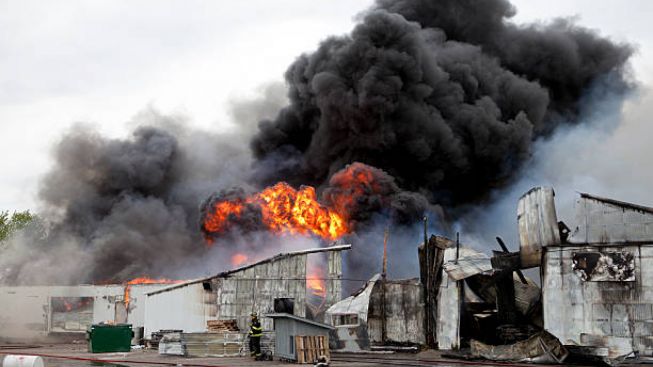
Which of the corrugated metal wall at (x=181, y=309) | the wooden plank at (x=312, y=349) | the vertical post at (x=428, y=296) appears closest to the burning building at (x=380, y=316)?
the vertical post at (x=428, y=296)

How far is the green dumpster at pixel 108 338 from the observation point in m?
28.2

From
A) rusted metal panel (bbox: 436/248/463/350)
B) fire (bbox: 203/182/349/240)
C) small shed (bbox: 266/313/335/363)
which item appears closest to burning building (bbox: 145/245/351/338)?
rusted metal panel (bbox: 436/248/463/350)

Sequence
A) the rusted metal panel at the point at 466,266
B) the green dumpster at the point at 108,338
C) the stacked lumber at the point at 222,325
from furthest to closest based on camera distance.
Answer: the stacked lumber at the point at 222,325, the green dumpster at the point at 108,338, the rusted metal panel at the point at 466,266

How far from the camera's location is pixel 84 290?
46094 millimetres

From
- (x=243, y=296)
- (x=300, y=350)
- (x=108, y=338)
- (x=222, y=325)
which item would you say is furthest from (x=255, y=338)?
(x=108, y=338)

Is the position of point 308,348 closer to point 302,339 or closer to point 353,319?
point 302,339

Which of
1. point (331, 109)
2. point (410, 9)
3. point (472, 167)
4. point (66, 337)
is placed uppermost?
point (410, 9)

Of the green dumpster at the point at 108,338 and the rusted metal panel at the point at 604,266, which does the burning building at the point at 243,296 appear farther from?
the rusted metal panel at the point at 604,266

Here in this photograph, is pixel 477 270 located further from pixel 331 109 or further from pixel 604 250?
pixel 331 109

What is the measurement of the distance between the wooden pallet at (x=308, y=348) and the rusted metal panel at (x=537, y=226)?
9213mm

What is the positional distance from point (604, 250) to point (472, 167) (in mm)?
36142

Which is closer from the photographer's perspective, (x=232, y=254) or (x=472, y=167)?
(x=232, y=254)

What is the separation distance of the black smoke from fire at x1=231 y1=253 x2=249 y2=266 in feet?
39.3

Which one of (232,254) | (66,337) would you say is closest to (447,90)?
(232,254)
